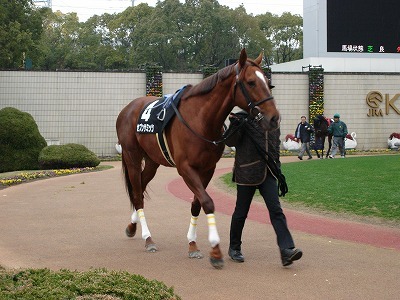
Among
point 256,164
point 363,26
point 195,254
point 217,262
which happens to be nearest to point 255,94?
point 256,164

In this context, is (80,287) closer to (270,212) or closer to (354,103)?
(270,212)

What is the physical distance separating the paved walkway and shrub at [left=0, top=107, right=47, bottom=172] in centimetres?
778

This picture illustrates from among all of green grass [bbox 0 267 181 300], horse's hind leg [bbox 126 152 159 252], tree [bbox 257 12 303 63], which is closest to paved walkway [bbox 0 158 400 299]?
horse's hind leg [bbox 126 152 159 252]

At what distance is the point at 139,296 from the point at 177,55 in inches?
2382

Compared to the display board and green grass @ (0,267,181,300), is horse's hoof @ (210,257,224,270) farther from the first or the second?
the display board

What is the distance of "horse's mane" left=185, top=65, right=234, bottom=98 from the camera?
6.39 meters

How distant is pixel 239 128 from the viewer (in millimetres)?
6527

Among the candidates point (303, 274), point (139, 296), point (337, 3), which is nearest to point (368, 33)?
point (337, 3)

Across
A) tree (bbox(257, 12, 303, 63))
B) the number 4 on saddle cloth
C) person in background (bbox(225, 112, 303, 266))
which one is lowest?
person in background (bbox(225, 112, 303, 266))

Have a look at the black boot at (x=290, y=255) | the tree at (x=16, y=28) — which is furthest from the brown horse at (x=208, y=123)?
A: the tree at (x=16, y=28)

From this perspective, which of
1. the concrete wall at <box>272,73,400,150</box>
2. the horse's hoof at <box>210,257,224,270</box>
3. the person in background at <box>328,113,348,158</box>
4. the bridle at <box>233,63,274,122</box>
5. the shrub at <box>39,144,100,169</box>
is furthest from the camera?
the concrete wall at <box>272,73,400,150</box>

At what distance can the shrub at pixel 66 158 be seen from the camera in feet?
63.8

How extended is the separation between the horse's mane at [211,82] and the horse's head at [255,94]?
176mm

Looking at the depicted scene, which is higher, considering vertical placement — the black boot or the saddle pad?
the saddle pad
